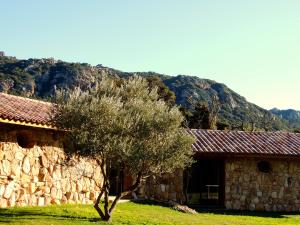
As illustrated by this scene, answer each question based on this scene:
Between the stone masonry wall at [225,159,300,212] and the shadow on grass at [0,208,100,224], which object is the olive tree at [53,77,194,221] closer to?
the shadow on grass at [0,208,100,224]

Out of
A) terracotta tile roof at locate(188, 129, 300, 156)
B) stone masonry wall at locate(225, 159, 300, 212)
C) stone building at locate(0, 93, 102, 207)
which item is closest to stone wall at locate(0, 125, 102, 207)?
stone building at locate(0, 93, 102, 207)

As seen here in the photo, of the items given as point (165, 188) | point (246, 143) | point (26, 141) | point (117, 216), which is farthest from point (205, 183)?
point (26, 141)

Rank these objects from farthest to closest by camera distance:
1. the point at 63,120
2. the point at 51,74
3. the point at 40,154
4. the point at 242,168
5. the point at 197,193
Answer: the point at 51,74 → the point at 197,193 → the point at 242,168 → the point at 40,154 → the point at 63,120

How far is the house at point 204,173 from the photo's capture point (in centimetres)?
1653

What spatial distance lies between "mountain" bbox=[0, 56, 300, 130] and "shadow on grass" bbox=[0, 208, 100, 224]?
6346 centimetres

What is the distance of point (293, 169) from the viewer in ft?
79.2

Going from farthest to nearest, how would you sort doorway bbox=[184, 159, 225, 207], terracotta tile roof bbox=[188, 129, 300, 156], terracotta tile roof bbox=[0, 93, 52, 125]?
1. doorway bbox=[184, 159, 225, 207]
2. terracotta tile roof bbox=[188, 129, 300, 156]
3. terracotta tile roof bbox=[0, 93, 52, 125]

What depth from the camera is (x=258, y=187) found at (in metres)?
23.7

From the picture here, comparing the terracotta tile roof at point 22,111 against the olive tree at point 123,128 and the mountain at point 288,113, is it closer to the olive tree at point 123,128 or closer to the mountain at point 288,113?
the olive tree at point 123,128

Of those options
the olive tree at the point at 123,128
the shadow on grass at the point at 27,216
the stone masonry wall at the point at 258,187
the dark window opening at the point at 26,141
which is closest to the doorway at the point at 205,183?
the stone masonry wall at the point at 258,187

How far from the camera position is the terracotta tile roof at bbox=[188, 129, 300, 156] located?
23266 mm

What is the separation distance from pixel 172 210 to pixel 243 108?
86.3 meters

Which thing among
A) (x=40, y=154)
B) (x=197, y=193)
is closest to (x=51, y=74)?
(x=197, y=193)

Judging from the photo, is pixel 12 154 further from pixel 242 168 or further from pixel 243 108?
pixel 243 108
